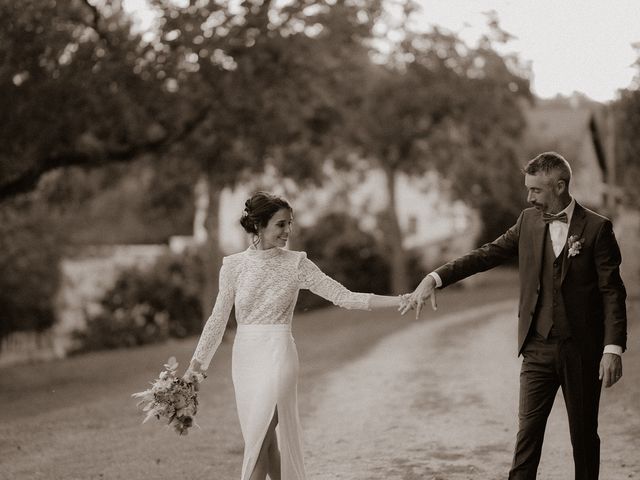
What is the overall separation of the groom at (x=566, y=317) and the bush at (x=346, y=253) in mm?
33442

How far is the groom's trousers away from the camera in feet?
20.1

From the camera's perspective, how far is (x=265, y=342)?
20.8 ft

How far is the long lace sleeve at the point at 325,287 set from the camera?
6.57 m

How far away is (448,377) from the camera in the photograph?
15.1m

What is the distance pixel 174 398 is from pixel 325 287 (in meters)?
1.24

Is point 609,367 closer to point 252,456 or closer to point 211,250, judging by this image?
point 252,456

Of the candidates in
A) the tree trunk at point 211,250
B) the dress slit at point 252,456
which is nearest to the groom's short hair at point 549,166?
the dress slit at point 252,456

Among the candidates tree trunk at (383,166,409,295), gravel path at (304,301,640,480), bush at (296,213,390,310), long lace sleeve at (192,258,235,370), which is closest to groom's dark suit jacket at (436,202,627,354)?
long lace sleeve at (192,258,235,370)

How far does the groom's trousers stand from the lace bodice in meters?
1.23

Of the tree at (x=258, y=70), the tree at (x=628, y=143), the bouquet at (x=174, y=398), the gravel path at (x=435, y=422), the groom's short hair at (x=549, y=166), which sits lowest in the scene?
the gravel path at (x=435, y=422)

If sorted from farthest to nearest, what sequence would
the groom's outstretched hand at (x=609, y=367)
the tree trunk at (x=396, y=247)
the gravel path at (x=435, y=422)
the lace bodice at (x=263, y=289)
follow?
the tree trunk at (x=396, y=247)
the gravel path at (x=435, y=422)
the lace bodice at (x=263, y=289)
the groom's outstretched hand at (x=609, y=367)

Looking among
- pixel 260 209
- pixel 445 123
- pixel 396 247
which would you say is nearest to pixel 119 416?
pixel 260 209

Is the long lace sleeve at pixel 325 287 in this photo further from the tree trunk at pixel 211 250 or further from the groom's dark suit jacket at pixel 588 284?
the tree trunk at pixel 211 250

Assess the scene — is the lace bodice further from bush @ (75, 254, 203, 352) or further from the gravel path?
bush @ (75, 254, 203, 352)
